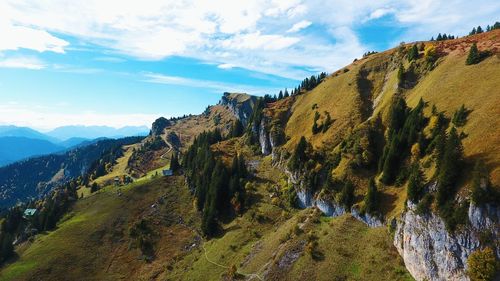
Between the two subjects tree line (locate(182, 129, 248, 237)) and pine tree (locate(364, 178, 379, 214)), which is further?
tree line (locate(182, 129, 248, 237))

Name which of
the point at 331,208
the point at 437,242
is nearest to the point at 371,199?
the point at 331,208

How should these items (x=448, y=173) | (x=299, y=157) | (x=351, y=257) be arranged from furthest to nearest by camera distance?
(x=299, y=157)
(x=351, y=257)
(x=448, y=173)

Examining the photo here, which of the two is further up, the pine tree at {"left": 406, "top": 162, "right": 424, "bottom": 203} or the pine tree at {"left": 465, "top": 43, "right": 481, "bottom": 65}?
the pine tree at {"left": 465, "top": 43, "right": 481, "bottom": 65}

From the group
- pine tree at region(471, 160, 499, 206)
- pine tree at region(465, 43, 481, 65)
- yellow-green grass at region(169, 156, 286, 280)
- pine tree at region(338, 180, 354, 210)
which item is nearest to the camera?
pine tree at region(471, 160, 499, 206)

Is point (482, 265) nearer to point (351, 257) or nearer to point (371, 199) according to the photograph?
point (351, 257)

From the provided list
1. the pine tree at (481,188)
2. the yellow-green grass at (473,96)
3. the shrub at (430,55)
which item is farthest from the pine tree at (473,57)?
the pine tree at (481,188)

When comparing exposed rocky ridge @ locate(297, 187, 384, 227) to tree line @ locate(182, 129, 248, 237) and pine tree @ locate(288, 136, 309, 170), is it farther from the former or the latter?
tree line @ locate(182, 129, 248, 237)

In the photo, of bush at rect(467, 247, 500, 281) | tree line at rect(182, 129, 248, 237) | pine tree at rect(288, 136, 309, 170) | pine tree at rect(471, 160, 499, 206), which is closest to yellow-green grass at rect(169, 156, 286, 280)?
tree line at rect(182, 129, 248, 237)
